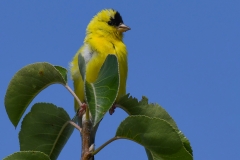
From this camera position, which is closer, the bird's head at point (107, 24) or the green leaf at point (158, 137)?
the green leaf at point (158, 137)

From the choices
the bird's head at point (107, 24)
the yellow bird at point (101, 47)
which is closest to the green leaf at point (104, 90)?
the yellow bird at point (101, 47)

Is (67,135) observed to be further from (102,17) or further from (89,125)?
(102,17)

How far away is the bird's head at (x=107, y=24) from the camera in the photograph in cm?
447

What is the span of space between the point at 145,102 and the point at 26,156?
66 centimetres

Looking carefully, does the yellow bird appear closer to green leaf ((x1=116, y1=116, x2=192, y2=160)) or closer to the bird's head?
the bird's head

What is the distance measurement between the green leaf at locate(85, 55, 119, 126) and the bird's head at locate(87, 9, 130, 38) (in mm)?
2400

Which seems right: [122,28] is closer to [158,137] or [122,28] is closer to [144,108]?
[144,108]

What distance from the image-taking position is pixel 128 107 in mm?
2373

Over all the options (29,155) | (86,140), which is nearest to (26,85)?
(29,155)

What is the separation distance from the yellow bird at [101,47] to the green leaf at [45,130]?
30.0 inches

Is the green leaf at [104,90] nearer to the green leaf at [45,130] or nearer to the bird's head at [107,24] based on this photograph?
the green leaf at [45,130]

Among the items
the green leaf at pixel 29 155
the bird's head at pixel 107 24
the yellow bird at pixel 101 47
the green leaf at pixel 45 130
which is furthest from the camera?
the bird's head at pixel 107 24

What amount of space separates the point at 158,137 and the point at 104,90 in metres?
0.30

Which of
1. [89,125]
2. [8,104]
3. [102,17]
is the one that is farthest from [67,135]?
[102,17]
